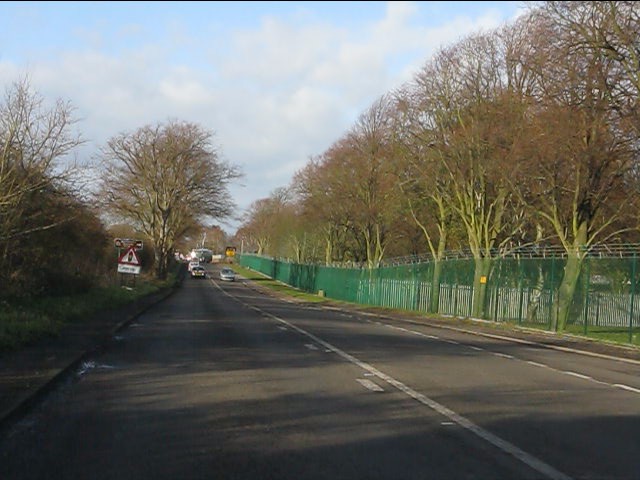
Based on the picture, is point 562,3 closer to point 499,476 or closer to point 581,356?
point 581,356

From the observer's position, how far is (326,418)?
34.8 feet

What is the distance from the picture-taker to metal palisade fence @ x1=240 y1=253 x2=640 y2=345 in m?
28.8

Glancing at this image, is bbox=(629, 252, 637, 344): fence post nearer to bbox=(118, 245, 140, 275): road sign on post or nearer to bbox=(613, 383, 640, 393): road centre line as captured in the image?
bbox=(613, 383, 640, 393): road centre line

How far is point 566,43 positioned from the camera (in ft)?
89.9

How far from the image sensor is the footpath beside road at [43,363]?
11.0 m

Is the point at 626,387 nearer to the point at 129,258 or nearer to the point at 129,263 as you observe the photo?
the point at 129,263

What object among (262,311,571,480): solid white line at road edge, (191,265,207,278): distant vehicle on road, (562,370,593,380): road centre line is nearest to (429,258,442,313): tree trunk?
(262,311,571,480): solid white line at road edge

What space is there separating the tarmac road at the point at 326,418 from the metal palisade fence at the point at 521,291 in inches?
383

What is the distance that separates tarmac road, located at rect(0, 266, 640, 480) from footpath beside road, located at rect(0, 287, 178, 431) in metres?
0.22

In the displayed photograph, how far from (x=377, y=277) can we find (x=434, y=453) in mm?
46857

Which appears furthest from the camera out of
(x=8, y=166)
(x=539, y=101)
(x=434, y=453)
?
(x=539, y=101)

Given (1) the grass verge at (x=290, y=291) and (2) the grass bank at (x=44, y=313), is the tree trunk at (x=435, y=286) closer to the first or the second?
(1) the grass verge at (x=290, y=291)

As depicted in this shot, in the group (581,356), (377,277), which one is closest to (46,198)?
(581,356)

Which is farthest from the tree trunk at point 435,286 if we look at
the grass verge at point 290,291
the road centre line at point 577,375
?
the road centre line at point 577,375
